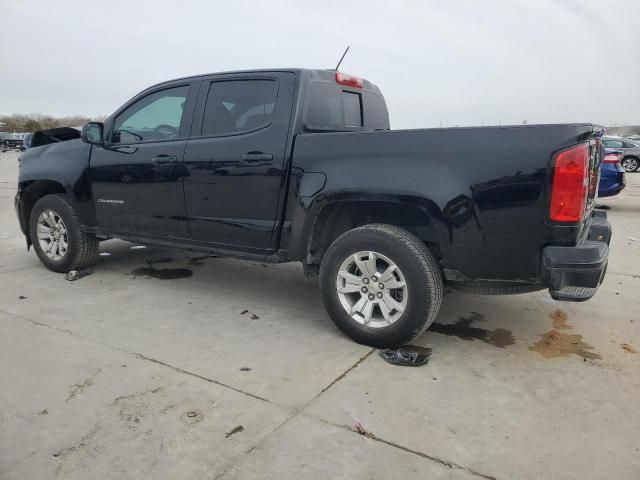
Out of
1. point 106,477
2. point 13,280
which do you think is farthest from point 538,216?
point 13,280

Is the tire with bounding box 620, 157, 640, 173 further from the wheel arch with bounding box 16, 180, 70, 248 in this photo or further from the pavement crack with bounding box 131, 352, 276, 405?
the pavement crack with bounding box 131, 352, 276, 405

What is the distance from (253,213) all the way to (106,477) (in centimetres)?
218

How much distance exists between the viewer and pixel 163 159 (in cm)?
441

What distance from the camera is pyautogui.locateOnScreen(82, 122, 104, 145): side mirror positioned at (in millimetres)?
4863

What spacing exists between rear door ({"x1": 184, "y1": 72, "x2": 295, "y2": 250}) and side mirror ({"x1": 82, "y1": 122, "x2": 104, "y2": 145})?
116cm

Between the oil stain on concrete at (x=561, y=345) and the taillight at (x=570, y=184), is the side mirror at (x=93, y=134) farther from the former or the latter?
the oil stain on concrete at (x=561, y=345)

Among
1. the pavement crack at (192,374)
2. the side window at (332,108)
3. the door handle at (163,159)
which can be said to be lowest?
the pavement crack at (192,374)

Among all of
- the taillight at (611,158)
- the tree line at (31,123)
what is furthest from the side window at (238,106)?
the tree line at (31,123)

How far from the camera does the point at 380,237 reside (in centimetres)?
341

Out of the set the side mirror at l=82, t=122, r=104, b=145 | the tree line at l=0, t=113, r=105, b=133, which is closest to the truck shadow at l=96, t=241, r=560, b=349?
the side mirror at l=82, t=122, r=104, b=145

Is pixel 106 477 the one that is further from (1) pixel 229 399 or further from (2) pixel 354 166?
(2) pixel 354 166

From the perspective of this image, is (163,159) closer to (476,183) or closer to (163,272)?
(163,272)

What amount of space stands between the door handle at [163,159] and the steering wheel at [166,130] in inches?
8.4

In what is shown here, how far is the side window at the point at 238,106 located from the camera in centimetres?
403
